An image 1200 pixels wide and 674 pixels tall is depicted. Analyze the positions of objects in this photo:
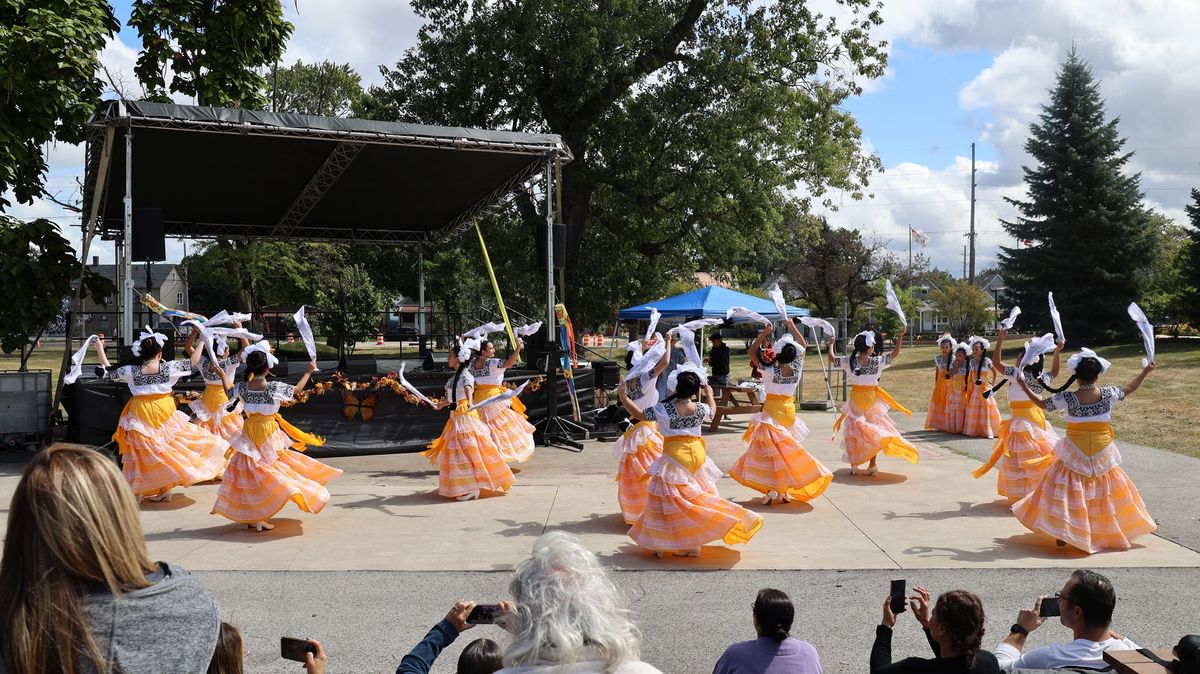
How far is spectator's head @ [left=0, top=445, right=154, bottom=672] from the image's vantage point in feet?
6.05

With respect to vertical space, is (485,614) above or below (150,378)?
below

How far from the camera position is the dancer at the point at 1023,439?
8477 millimetres

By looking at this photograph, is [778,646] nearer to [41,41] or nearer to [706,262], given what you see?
[41,41]

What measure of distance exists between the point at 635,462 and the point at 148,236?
8249 millimetres

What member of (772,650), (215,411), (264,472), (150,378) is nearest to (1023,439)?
(772,650)

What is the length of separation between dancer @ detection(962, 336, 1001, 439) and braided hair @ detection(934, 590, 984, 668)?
1160 centimetres

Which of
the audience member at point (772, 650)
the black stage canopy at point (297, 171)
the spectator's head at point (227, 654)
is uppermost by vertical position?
the black stage canopy at point (297, 171)

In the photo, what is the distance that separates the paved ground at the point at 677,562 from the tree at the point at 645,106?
38.0ft

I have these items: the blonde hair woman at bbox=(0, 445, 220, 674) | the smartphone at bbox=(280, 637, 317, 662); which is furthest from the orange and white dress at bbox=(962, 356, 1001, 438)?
the blonde hair woman at bbox=(0, 445, 220, 674)

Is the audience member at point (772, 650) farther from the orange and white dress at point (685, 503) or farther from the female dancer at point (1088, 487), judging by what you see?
the female dancer at point (1088, 487)

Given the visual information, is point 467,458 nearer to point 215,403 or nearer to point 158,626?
point 215,403

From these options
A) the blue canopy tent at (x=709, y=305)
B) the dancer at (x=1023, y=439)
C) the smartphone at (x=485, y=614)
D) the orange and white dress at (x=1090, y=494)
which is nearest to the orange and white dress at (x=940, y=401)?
the blue canopy tent at (x=709, y=305)

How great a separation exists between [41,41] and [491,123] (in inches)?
418

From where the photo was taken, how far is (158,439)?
9.44 meters
